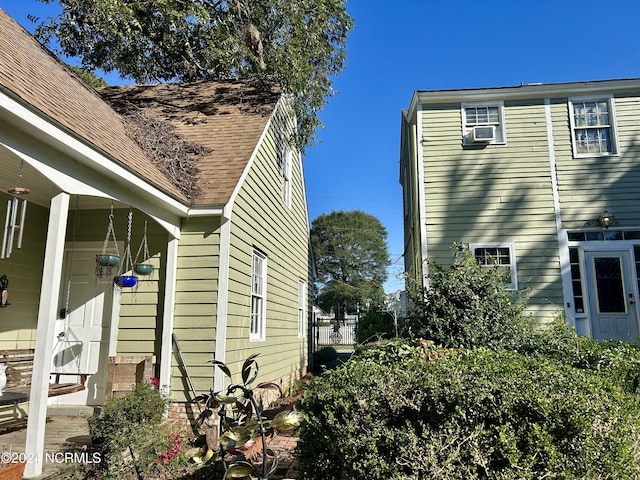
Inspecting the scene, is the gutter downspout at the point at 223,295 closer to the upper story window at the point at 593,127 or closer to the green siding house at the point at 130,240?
the green siding house at the point at 130,240

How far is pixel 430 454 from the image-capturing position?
265 cm

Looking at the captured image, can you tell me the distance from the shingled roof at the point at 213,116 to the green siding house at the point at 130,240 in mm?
37

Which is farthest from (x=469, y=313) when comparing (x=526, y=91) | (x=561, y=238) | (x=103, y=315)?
(x=526, y=91)

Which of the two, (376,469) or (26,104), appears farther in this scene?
(26,104)

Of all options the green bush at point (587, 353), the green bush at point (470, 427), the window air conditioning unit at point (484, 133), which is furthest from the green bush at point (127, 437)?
the window air conditioning unit at point (484, 133)

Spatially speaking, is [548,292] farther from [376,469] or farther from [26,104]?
[26,104]

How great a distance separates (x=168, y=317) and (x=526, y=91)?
9.39 metres

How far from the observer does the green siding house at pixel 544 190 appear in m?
9.33

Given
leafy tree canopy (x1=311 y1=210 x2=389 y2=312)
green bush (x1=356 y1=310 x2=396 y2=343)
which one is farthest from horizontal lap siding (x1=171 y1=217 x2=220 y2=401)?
leafy tree canopy (x1=311 y1=210 x2=389 y2=312)

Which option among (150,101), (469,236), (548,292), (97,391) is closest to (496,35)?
(469,236)

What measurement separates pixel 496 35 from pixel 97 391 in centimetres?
1253

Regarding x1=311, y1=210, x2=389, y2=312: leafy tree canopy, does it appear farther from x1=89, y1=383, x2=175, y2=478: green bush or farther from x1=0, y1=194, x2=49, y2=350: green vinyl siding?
x1=89, y1=383, x2=175, y2=478: green bush

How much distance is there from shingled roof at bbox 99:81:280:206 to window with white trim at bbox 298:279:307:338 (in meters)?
4.94

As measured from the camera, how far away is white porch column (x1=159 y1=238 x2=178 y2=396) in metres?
5.50
